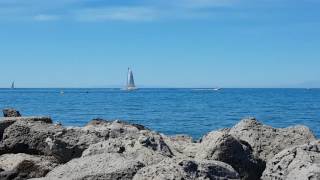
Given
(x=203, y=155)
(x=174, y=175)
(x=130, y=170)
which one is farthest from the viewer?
(x=203, y=155)

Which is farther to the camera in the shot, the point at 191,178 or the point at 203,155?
the point at 203,155

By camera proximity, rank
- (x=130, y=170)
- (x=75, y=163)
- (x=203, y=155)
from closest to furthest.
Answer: (x=130, y=170) → (x=75, y=163) → (x=203, y=155)

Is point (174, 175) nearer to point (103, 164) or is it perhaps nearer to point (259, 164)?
point (103, 164)

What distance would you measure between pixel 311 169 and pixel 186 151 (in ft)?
10.1

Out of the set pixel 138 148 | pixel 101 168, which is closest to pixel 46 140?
pixel 138 148

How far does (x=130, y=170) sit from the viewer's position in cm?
720

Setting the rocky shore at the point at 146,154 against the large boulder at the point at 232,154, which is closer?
the rocky shore at the point at 146,154

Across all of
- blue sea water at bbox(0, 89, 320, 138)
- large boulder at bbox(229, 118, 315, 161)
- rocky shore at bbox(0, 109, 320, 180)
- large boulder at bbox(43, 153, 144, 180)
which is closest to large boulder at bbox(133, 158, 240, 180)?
rocky shore at bbox(0, 109, 320, 180)

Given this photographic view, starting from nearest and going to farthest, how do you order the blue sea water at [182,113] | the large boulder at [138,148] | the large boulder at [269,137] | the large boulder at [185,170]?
the large boulder at [185,170], the large boulder at [138,148], the large boulder at [269,137], the blue sea water at [182,113]

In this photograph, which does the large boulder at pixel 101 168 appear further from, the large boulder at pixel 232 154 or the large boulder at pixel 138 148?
the large boulder at pixel 232 154

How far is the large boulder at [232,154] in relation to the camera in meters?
8.71

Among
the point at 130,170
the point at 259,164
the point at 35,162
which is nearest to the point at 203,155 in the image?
the point at 259,164

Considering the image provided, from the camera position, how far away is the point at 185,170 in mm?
6918

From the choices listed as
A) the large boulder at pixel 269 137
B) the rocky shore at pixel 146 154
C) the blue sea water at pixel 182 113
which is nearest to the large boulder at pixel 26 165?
the rocky shore at pixel 146 154
